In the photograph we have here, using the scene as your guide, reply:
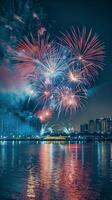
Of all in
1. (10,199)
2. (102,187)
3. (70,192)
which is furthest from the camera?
(102,187)

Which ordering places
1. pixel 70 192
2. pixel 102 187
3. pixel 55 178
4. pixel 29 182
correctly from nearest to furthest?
pixel 70 192
pixel 102 187
pixel 29 182
pixel 55 178

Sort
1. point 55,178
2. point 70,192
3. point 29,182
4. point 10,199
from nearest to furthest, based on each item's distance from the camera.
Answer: point 10,199 → point 70,192 → point 29,182 → point 55,178

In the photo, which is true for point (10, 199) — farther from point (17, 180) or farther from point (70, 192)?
point (17, 180)

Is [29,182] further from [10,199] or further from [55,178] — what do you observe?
[10,199]

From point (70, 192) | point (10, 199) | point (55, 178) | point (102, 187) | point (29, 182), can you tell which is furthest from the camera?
point (55, 178)

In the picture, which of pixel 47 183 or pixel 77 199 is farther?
pixel 47 183

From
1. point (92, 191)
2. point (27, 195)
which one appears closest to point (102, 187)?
point (92, 191)

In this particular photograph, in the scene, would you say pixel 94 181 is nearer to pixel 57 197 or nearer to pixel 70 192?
pixel 70 192

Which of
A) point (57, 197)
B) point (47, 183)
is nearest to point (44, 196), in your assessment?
point (57, 197)
